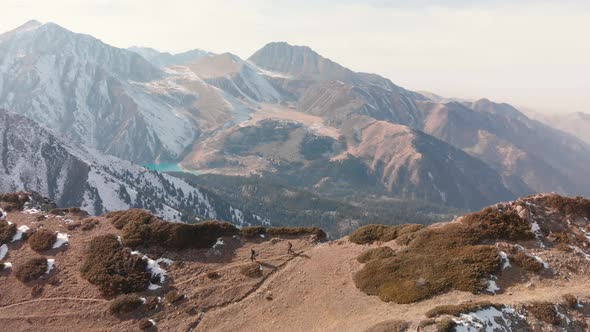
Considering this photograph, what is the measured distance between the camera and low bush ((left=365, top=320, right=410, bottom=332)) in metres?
37.9

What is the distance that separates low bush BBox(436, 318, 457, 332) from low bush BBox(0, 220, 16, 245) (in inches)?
2601

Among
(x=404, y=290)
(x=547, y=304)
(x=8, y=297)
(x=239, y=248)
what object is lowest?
(x=8, y=297)

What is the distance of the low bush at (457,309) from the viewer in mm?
38281

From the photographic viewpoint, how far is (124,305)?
50.8 meters

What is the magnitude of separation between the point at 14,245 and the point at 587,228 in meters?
84.1

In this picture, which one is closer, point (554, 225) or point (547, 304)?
point (547, 304)

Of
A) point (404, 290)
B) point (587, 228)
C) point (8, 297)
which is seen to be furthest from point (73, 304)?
point (587, 228)

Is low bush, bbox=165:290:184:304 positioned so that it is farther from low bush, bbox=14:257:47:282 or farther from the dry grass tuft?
the dry grass tuft

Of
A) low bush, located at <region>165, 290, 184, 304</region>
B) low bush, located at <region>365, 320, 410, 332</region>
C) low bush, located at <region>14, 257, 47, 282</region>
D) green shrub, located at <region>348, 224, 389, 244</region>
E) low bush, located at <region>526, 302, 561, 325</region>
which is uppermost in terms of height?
low bush, located at <region>526, 302, 561, 325</region>

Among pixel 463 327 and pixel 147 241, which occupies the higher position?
pixel 463 327

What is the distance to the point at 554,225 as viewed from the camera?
55750 mm

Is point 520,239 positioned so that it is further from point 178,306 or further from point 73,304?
point 73,304

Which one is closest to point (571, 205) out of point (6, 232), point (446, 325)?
point (446, 325)

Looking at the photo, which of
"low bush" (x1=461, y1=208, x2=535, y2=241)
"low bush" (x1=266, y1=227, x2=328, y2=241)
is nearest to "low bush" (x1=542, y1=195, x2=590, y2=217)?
"low bush" (x1=461, y1=208, x2=535, y2=241)
